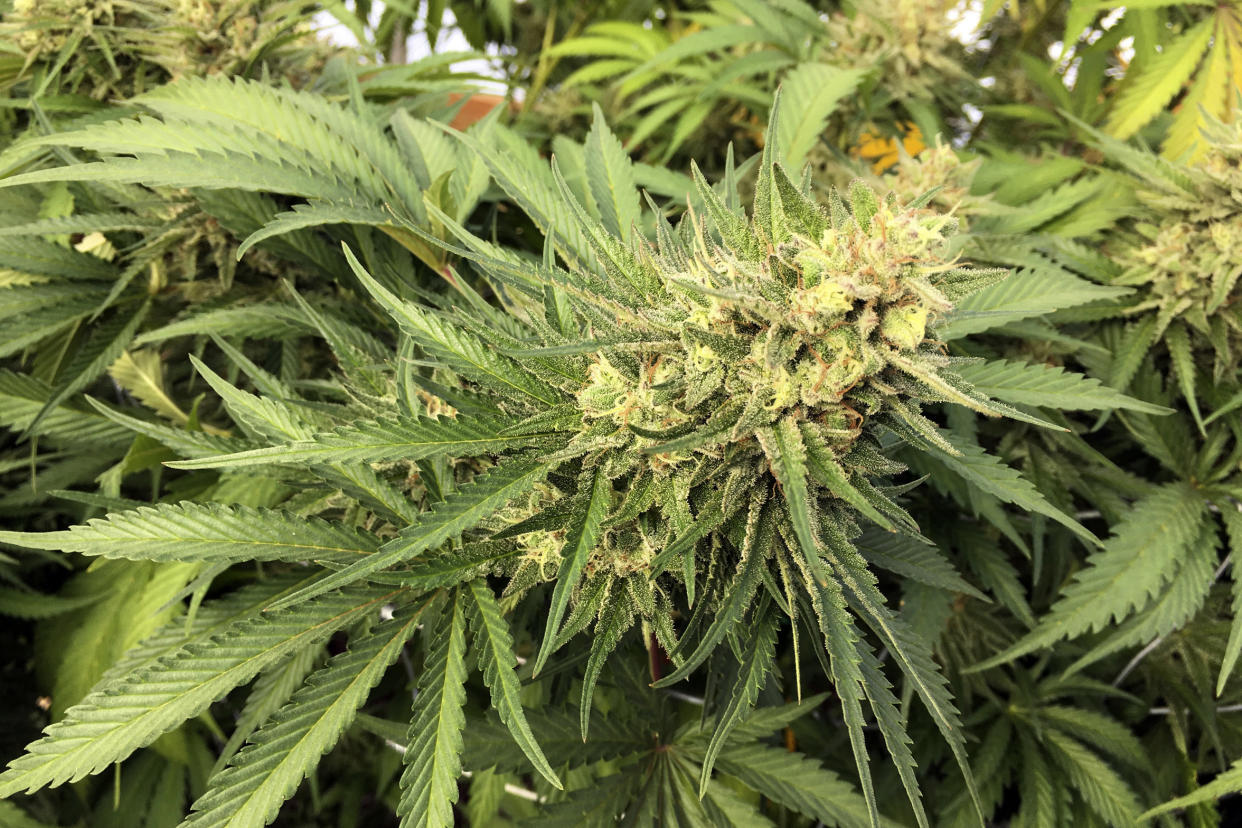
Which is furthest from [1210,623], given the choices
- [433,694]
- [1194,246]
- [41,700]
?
[41,700]

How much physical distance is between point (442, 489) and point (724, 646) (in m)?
0.28

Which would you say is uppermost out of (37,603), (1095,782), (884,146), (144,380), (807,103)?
(807,103)

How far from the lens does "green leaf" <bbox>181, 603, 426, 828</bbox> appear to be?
1.57 feet

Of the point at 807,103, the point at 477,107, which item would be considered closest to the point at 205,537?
the point at 807,103

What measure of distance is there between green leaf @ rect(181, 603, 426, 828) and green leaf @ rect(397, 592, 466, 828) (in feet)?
0.14

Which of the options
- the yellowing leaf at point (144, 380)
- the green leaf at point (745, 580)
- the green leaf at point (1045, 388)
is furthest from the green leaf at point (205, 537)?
the green leaf at point (1045, 388)

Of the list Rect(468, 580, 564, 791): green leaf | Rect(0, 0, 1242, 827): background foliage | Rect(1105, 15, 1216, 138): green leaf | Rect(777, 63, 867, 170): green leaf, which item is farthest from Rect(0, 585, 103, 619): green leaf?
Rect(1105, 15, 1216, 138): green leaf

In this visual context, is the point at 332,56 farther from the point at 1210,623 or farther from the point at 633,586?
the point at 1210,623

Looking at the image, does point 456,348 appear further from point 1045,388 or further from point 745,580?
point 1045,388

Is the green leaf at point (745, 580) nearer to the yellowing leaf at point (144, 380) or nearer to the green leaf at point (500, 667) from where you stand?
the green leaf at point (500, 667)

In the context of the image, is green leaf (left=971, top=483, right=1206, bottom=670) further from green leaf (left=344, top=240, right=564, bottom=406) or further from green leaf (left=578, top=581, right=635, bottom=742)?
green leaf (left=344, top=240, right=564, bottom=406)

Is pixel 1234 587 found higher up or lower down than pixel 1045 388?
lower down

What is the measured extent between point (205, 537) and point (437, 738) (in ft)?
0.73

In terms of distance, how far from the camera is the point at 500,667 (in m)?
0.51
